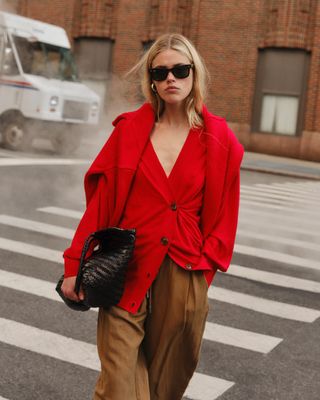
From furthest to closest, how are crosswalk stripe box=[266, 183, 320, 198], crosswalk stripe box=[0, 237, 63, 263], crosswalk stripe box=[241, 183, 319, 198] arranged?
crosswalk stripe box=[266, 183, 320, 198] → crosswalk stripe box=[241, 183, 319, 198] → crosswalk stripe box=[0, 237, 63, 263]

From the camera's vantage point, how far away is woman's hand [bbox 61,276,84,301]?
3.04 meters

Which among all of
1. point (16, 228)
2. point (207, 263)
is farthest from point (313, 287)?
point (207, 263)

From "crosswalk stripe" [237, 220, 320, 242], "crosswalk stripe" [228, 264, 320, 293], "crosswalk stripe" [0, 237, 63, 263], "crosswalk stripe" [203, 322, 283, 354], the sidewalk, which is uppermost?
the sidewalk

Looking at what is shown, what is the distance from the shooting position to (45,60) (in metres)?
19.4

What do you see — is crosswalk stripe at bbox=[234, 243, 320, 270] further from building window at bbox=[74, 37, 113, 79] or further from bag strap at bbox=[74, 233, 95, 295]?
building window at bbox=[74, 37, 113, 79]

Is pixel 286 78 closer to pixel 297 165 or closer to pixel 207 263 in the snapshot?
pixel 297 165

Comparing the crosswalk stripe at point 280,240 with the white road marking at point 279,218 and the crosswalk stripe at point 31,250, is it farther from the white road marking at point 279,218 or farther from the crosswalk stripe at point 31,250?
the crosswalk stripe at point 31,250

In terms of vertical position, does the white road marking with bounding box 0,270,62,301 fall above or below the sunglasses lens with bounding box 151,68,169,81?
below

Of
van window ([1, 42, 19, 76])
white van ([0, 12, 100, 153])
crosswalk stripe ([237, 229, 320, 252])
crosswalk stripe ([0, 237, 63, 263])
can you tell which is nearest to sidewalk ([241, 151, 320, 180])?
white van ([0, 12, 100, 153])

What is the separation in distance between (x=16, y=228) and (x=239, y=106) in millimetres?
19982

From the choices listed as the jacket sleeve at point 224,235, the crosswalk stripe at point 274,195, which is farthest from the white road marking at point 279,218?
the jacket sleeve at point 224,235

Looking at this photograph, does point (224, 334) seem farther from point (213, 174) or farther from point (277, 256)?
point (277, 256)

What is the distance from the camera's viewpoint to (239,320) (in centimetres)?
621

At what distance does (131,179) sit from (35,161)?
45.9 ft
